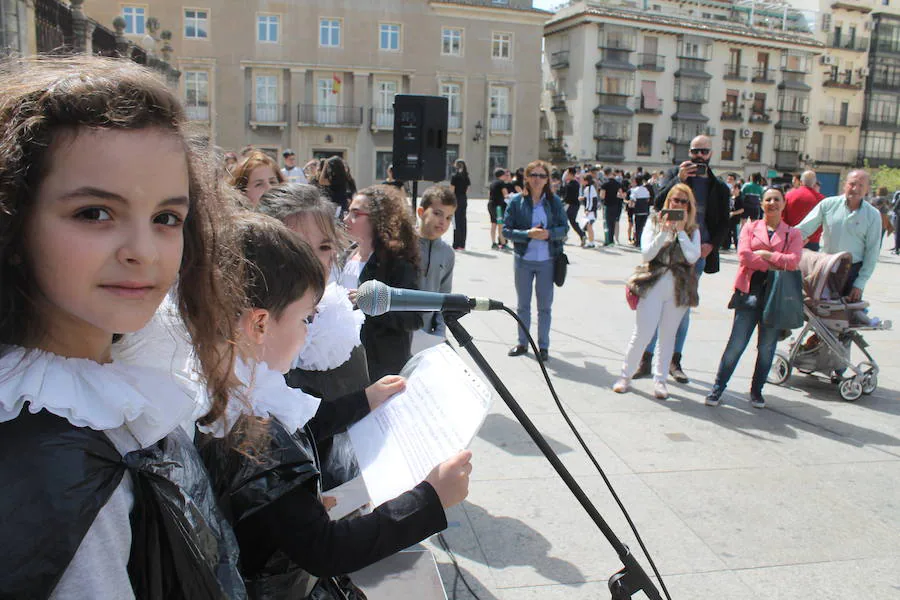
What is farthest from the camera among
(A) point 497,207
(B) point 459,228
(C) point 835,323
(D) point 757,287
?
(A) point 497,207

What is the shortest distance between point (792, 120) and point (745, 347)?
4857cm

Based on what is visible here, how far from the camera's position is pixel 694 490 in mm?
3881

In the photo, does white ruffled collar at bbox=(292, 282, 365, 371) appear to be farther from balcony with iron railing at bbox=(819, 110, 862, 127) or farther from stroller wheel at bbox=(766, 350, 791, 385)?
balcony with iron railing at bbox=(819, 110, 862, 127)

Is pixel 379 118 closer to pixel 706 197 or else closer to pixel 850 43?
pixel 706 197

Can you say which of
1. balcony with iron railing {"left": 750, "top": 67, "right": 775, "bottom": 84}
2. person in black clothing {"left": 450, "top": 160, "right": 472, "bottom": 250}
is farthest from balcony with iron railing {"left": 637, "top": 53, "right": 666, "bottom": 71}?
person in black clothing {"left": 450, "top": 160, "right": 472, "bottom": 250}

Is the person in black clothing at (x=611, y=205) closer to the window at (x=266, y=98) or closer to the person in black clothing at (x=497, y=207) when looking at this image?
the person in black clothing at (x=497, y=207)

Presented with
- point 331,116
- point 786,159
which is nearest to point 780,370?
point 331,116

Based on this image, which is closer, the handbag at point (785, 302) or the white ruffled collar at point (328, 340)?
the white ruffled collar at point (328, 340)

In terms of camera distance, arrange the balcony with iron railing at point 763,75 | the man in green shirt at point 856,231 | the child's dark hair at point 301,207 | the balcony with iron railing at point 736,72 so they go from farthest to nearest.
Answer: the balcony with iron railing at point 763,75
the balcony with iron railing at point 736,72
the man in green shirt at point 856,231
the child's dark hair at point 301,207

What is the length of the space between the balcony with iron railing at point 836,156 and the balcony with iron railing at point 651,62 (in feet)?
48.9

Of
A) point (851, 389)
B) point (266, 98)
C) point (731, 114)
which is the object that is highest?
point (731, 114)

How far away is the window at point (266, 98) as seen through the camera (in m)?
33.7

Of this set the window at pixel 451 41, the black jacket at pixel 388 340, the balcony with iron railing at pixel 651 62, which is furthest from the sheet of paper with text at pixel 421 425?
the balcony with iron railing at pixel 651 62

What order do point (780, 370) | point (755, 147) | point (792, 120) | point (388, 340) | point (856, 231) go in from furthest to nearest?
point (792, 120) < point (755, 147) < point (780, 370) < point (856, 231) < point (388, 340)
